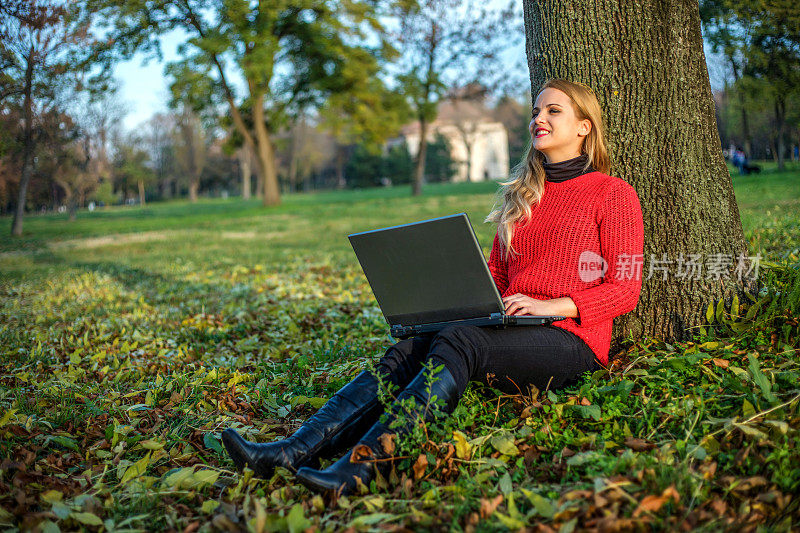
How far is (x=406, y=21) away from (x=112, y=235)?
17.8m

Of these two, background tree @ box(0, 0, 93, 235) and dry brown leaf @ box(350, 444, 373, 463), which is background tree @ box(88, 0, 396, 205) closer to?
background tree @ box(0, 0, 93, 235)

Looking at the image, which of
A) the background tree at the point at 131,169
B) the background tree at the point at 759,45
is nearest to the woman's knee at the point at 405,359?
the background tree at the point at 759,45

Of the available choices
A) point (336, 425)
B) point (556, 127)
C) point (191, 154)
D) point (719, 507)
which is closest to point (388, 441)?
point (336, 425)

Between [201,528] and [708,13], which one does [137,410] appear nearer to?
[201,528]

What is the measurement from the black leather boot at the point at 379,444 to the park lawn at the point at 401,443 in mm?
71

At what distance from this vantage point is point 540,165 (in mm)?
3285

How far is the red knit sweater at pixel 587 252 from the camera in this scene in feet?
9.50

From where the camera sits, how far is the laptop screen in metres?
2.59

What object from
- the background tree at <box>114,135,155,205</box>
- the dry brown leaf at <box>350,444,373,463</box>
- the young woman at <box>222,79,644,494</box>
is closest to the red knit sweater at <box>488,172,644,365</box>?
the young woman at <box>222,79,644,494</box>

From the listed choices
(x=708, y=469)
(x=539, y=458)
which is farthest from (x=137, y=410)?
(x=708, y=469)

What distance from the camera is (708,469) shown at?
219cm

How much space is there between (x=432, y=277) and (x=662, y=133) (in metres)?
1.76

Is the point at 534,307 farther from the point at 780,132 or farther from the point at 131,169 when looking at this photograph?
the point at 131,169

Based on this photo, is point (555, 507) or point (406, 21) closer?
point (555, 507)
